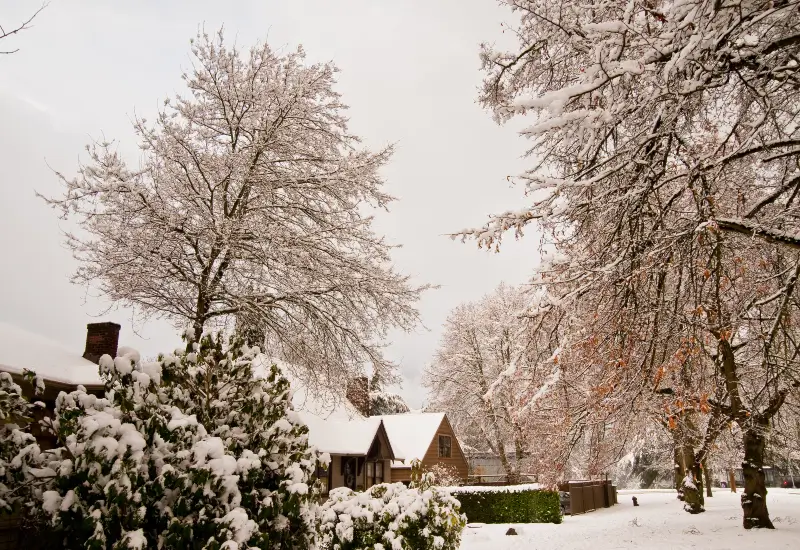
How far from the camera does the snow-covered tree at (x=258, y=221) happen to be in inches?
413

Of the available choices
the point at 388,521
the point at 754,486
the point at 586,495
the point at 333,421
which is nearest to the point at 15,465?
the point at 388,521

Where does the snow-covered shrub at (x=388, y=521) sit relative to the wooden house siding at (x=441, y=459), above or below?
above

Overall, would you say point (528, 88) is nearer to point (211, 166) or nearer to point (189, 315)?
point (211, 166)

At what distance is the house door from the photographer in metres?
25.2

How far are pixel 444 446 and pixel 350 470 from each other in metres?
10.00

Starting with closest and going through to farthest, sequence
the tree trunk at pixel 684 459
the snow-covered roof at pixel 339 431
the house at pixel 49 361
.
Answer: the house at pixel 49 361 → the tree trunk at pixel 684 459 → the snow-covered roof at pixel 339 431

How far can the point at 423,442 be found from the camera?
3225 centimetres

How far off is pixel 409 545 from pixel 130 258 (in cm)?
764

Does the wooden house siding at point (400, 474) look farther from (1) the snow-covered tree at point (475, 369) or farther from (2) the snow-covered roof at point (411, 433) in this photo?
(1) the snow-covered tree at point (475, 369)

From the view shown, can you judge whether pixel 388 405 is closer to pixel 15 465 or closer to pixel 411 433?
pixel 411 433

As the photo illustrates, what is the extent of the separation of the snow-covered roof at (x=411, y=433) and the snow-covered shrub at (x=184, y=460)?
92.6 feet

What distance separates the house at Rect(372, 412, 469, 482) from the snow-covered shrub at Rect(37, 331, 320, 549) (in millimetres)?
28082

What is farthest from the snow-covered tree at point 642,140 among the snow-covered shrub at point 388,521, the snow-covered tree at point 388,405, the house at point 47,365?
the snow-covered tree at point 388,405

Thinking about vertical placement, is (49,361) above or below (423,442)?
above
